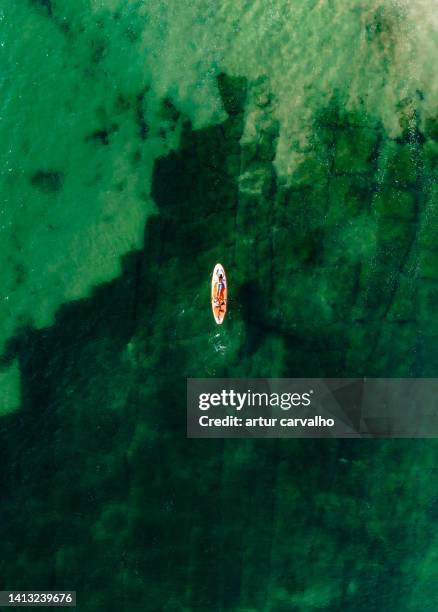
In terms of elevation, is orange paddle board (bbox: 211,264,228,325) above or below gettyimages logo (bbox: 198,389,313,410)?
above

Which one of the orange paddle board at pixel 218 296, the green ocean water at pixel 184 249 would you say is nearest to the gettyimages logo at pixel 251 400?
the green ocean water at pixel 184 249

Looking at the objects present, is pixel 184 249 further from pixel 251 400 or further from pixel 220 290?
pixel 251 400

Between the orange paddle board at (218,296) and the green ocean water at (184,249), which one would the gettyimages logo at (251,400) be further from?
the orange paddle board at (218,296)

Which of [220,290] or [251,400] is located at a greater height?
[220,290]

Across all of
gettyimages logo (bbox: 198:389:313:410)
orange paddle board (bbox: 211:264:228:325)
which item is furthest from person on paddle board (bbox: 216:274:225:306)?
gettyimages logo (bbox: 198:389:313:410)

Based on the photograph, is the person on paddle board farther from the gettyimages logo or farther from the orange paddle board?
the gettyimages logo

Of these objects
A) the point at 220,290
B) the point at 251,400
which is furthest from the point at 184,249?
the point at 251,400
